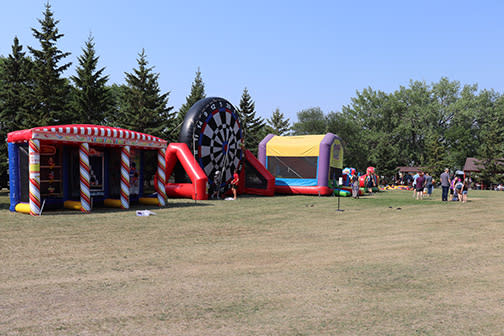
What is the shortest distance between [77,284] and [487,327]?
4.43m

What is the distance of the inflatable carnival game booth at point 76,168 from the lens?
12352 mm

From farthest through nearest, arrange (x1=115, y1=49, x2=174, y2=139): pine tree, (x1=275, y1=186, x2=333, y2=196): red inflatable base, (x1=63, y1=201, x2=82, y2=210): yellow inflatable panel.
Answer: (x1=115, y1=49, x2=174, y2=139): pine tree, (x1=275, y1=186, x2=333, y2=196): red inflatable base, (x1=63, y1=201, x2=82, y2=210): yellow inflatable panel

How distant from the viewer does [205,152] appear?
19188 mm

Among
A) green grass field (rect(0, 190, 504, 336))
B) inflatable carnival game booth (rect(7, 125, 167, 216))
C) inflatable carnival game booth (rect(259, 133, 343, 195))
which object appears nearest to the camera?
green grass field (rect(0, 190, 504, 336))

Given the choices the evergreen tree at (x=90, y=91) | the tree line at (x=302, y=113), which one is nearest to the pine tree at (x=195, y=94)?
the tree line at (x=302, y=113)

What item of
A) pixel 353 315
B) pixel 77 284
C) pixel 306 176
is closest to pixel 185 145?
pixel 306 176

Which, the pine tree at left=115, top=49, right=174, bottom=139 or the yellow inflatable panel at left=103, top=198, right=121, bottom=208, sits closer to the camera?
the yellow inflatable panel at left=103, top=198, right=121, bottom=208

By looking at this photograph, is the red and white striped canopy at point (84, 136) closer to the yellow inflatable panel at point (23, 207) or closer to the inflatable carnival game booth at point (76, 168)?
the inflatable carnival game booth at point (76, 168)

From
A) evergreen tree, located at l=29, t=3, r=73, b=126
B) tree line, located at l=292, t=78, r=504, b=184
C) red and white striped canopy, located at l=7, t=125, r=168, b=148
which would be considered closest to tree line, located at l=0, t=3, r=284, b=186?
evergreen tree, located at l=29, t=3, r=73, b=126

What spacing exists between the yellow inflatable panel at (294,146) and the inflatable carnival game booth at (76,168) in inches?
373

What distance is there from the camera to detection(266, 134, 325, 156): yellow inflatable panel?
23.1m

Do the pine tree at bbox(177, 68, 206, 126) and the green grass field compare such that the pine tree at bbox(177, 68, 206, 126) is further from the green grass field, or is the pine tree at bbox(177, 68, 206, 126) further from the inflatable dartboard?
the green grass field

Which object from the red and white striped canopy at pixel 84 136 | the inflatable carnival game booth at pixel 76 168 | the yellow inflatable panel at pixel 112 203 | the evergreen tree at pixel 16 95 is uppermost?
the evergreen tree at pixel 16 95

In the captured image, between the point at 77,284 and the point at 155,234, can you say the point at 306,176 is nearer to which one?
the point at 155,234
